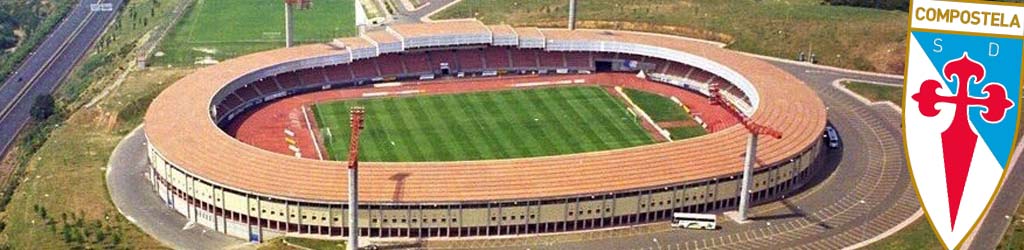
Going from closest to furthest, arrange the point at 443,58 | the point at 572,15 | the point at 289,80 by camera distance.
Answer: the point at 289,80 → the point at 443,58 → the point at 572,15

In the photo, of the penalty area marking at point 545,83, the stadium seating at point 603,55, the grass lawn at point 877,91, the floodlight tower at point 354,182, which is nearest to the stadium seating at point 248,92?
the penalty area marking at point 545,83

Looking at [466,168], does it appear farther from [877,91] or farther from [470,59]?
[877,91]

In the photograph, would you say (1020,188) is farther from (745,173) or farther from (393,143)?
(393,143)

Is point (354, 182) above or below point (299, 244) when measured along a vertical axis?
above

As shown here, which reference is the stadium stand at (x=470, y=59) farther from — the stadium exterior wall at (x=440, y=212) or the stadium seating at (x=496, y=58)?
the stadium exterior wall at (x=440, y=212)

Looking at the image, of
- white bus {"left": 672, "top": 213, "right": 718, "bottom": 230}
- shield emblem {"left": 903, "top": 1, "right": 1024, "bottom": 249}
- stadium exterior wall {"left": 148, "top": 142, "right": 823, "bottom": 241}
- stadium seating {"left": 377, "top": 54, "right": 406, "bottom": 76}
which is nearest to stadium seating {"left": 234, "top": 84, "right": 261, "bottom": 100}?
stadium seating {"left": 377, "top": 54, "right": 406, "bottom": 76}

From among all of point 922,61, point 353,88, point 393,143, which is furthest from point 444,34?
point 922,61

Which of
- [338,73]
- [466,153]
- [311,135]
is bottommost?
[466,153]

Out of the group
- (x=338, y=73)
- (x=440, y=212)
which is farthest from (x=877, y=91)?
(x=440, y=212)
